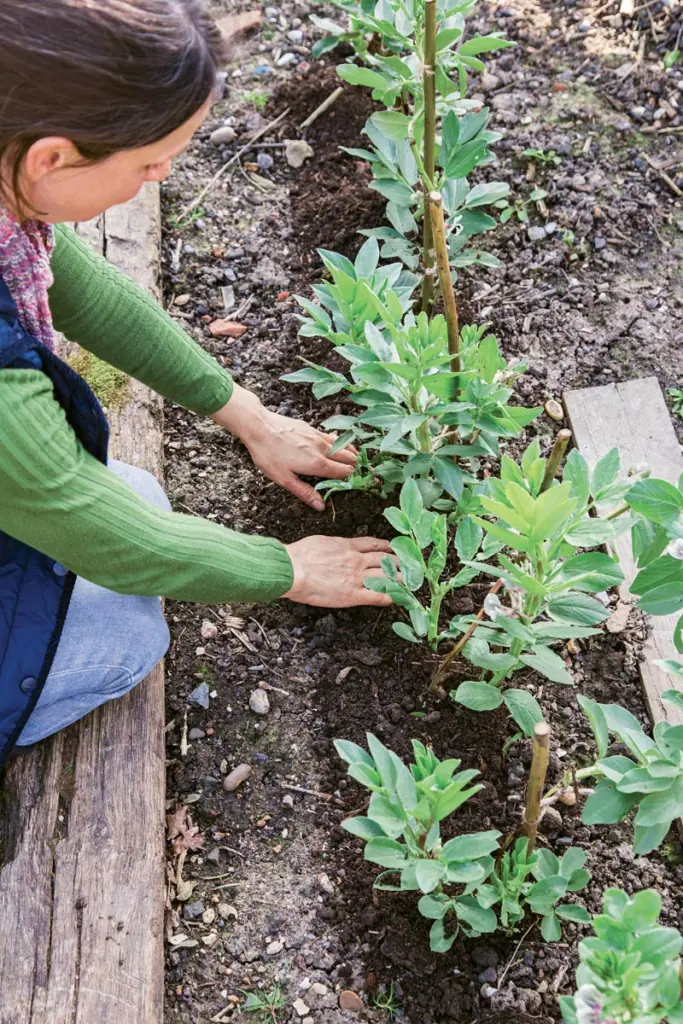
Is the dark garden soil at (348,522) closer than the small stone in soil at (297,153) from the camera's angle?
Yes

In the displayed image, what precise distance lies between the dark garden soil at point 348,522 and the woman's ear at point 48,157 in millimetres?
994

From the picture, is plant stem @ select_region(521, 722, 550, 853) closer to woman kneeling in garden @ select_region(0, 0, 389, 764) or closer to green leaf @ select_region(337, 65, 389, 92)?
woman kneeling in garden @ select_region(0, 0, 389, 764)

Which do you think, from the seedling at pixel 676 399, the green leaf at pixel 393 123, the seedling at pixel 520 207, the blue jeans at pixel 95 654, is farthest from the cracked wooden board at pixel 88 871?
the seedling at pixel 520 207

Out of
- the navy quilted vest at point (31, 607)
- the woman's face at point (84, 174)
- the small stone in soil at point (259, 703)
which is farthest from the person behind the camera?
the small stone in soil at point (259, 703)

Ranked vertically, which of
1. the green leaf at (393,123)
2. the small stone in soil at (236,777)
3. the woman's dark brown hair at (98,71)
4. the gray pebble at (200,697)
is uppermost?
the woman's dark brown hair at (98,71)

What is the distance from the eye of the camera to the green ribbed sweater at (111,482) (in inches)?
55.1

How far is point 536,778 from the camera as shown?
1.40m

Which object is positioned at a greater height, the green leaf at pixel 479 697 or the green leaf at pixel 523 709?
the green leaf at pixel 479 697

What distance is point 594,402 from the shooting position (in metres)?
2.26

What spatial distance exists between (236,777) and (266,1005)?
0.39 metres

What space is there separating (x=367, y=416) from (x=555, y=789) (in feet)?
2.27

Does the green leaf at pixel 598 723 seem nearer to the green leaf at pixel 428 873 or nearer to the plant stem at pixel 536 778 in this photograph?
the plant stem at pixel 536 778

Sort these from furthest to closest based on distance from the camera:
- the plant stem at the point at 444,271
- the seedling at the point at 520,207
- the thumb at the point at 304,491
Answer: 1. the seedling at the point at 520,207
2. the thumb at the point at 304,491
3. the plant stem at the point at 444,271

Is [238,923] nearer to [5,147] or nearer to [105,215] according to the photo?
[5,147]
